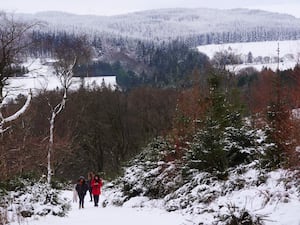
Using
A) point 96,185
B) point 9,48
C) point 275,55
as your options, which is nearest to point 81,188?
point 96,185

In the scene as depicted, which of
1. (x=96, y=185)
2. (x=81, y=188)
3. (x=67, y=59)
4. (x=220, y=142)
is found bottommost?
(x=81, y=188)

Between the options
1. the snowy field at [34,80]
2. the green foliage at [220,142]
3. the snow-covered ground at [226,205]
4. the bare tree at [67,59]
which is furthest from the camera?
the bare tree at [67,59]

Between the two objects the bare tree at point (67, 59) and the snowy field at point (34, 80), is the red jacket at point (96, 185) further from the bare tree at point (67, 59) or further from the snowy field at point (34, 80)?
the bare tree at point (67, 59)

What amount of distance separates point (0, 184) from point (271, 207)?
855 cm

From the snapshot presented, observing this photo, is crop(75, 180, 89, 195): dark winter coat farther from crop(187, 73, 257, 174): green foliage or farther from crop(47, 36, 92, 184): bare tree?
crop(47, 36, 92, 184): bare tree

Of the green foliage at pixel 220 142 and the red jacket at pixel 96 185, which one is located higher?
the green foliage at pixel 220 142

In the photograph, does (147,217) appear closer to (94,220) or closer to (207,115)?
(94,220)

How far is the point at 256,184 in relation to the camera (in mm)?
12227

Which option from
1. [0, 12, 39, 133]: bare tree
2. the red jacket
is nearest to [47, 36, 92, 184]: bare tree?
the red jacket

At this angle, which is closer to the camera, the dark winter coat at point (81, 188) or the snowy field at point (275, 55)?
the dark winter coat at point (81, 188)

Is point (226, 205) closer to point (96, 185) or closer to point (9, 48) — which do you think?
point (9, 48)

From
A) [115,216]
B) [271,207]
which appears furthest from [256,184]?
[115,216]

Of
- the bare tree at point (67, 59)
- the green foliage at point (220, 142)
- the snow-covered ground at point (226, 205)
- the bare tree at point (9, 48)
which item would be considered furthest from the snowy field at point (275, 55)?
the bare tree at point (67, 59)

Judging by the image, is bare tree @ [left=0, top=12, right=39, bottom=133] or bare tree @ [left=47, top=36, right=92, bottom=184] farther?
bare tree @ [left=47, top=36, right=92, bottom=184]
